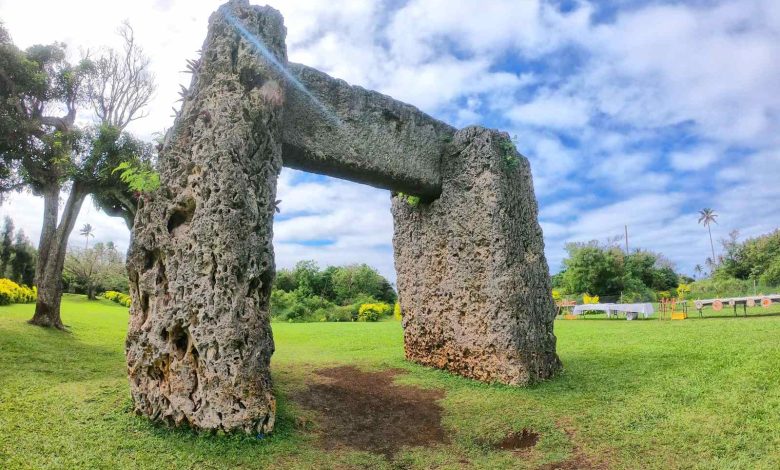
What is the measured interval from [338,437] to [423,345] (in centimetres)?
319

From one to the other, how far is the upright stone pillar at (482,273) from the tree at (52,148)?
8479mm

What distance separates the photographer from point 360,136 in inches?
268

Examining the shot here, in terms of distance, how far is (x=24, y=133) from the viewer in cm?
1119

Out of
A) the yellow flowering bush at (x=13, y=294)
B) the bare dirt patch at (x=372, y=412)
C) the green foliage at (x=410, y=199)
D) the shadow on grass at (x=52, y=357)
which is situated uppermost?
the green foliage at (x=410, y=199)

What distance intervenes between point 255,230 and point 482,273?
3.63m

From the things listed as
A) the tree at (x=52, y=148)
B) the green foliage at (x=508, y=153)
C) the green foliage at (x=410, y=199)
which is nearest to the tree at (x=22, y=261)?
the tree at (x=52, y=148)

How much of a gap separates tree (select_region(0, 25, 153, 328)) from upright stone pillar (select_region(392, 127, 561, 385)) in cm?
848

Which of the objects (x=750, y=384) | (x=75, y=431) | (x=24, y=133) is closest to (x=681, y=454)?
(x=750, y=384)

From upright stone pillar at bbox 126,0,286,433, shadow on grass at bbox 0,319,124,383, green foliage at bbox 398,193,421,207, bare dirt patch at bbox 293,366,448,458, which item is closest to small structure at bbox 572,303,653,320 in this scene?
green foliage at bbox 398,193,421,207

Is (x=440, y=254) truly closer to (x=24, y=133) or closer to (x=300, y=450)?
(x=300, y=450)

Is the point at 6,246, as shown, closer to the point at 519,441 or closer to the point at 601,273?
the point at 519,441

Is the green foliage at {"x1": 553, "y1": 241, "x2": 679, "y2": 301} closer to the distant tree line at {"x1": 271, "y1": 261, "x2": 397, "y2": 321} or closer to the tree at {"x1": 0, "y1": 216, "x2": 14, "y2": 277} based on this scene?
the distant tree line at {"x1": 271, "y1": 261, "x2": 397, "y2": 321}

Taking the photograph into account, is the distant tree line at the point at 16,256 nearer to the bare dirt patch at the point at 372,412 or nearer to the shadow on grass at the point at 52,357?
the shadow on grass at the point at 52,357

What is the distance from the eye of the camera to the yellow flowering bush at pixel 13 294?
16.0 m
